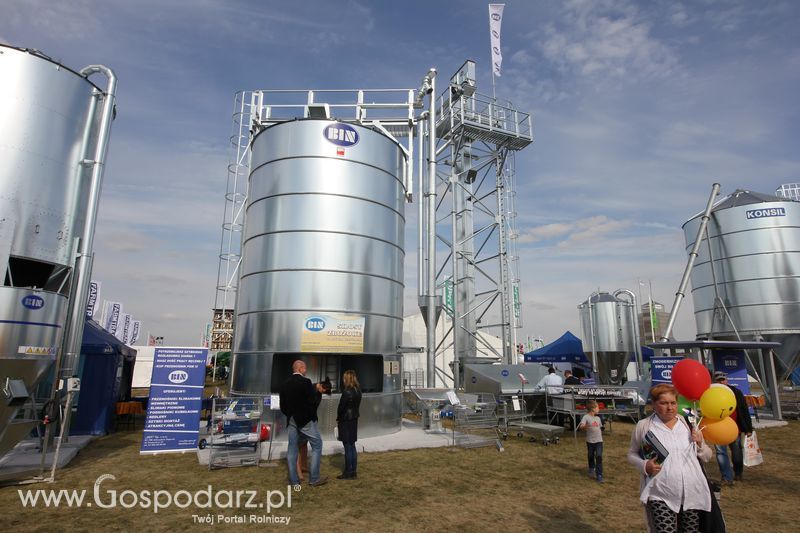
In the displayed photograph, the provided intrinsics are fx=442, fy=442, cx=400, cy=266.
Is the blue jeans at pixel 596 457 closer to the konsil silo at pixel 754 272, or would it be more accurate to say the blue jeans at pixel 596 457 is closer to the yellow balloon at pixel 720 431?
the yellow balloon at pixel 720 431

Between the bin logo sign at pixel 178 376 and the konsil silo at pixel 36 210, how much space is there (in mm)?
2065

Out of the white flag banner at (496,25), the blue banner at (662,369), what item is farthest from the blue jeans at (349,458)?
the white flag banner at (496,25)

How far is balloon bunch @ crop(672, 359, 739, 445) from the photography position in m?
4.58

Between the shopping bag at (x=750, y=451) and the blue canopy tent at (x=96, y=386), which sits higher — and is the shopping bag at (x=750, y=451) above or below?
below

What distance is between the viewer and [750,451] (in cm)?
884

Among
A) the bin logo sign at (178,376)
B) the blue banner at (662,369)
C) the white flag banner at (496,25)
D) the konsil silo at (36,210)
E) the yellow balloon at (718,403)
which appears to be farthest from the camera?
the white flag banner at (496,25)

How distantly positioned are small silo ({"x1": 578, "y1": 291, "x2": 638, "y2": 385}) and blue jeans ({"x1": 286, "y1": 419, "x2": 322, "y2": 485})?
18311 millimetres

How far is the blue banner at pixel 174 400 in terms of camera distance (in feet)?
33.4

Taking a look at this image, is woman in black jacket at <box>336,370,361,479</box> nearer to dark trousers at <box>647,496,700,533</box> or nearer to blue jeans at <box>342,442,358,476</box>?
blue jeans at <box>342,442,358,476</box>

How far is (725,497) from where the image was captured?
7.21 meters

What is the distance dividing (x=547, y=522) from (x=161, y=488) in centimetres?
618

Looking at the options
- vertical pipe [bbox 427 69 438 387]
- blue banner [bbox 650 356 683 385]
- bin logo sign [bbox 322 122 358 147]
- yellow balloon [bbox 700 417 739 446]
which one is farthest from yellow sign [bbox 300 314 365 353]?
blue banner [bbox 650 356 683 385]

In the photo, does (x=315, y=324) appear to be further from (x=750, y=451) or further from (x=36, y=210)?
(x=750, y=451)

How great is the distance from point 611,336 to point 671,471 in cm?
1996
